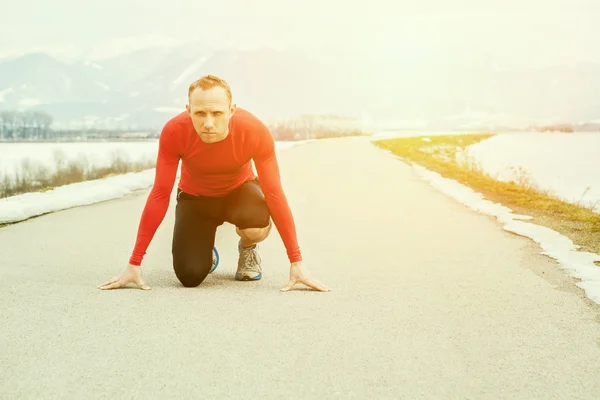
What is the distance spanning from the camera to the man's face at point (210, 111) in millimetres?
5055

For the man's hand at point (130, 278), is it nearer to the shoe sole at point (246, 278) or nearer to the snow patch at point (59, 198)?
the shoe sole at point (246, 278)

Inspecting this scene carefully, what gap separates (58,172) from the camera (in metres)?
21.4

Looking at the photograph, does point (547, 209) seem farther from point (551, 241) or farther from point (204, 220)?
point (204, 220)

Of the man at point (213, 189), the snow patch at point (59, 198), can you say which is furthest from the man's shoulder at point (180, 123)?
the snow patch at point (59, 198)

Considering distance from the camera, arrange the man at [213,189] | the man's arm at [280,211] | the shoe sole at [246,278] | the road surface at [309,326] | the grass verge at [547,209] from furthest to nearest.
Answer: the grass verge at [547,209] → the shoe sole at [246,278] → the man's arm at [280,211] → the man at [213,189] → the road surface at [309,326]

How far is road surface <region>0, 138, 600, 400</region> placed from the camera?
11.8 feet

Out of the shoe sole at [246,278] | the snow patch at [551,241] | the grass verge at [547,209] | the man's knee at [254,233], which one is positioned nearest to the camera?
the man's knee at [254,233]

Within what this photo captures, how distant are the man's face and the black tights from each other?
0.84 meters

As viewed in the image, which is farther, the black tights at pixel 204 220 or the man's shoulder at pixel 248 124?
the black tights at pixel 204 220

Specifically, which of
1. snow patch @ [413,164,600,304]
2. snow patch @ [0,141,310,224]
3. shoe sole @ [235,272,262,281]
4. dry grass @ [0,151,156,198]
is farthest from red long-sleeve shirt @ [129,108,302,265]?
dry grass @ [0,151,156,198]

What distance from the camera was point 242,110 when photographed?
5750 millimetres

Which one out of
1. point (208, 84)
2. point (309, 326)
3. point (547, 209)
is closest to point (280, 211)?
point (208, 84)

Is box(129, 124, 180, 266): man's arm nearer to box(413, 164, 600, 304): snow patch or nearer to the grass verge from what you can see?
box(413, 164, 600, 304): snow patch

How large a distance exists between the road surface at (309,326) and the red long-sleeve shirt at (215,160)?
0.51 metres
